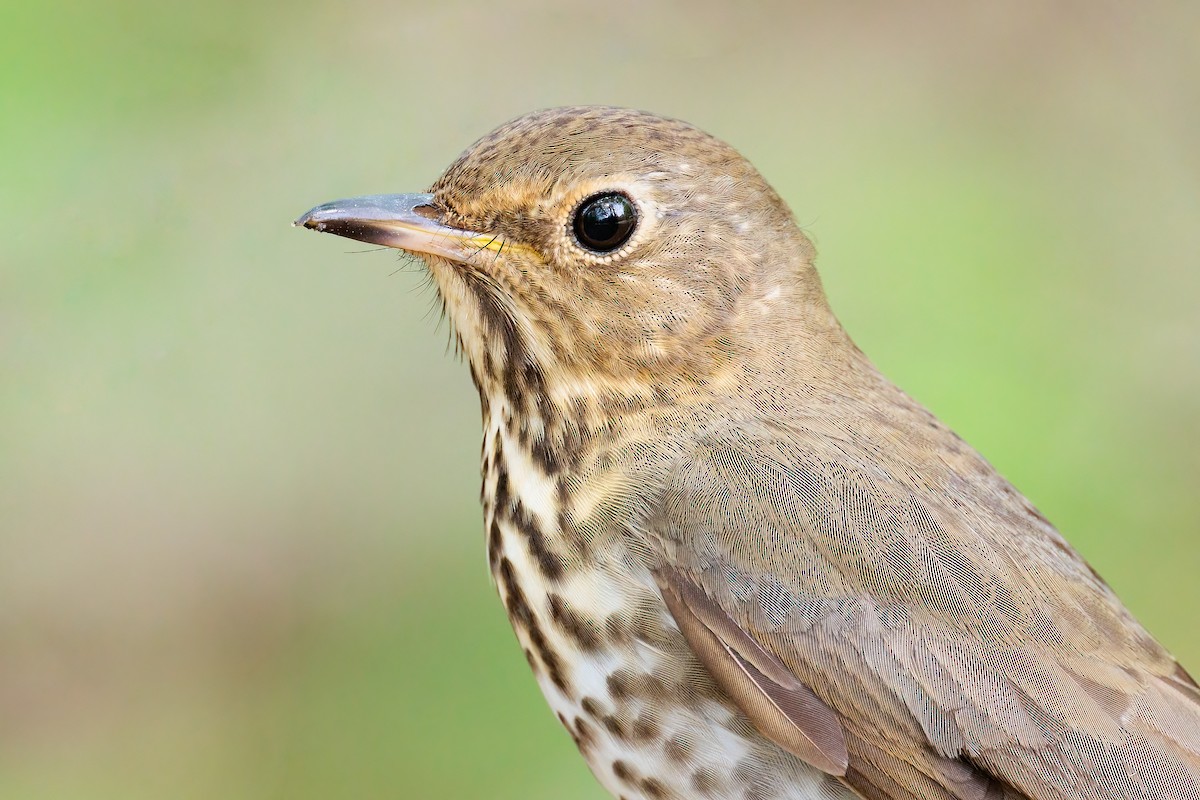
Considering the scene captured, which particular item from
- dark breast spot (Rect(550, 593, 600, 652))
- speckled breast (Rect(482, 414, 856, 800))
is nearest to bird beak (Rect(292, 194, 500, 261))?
speckled breast (Rect(482, 414, 856, 800))

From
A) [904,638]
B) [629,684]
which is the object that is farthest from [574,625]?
[904,638]

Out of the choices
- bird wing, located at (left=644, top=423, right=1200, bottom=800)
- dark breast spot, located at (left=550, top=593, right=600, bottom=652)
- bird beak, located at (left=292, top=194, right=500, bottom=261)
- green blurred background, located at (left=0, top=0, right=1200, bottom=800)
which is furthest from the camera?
green blurred background, located at (left=0, top=0, right=1200, bottom=800)

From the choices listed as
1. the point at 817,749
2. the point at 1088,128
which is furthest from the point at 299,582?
the point at 1088,128

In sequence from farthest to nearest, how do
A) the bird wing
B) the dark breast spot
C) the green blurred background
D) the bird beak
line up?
the green blurred background
the bird beak
the dark breast spot
the bird wing

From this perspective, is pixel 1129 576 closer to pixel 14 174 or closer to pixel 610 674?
pixel 610 674

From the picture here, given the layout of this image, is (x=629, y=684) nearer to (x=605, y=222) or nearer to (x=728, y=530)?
(x=728, y=530)

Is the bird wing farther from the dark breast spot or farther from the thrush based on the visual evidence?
the dark breast spot

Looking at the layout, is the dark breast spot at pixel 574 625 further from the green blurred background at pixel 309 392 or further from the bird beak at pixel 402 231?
the green blurred background at pixel 309 392
